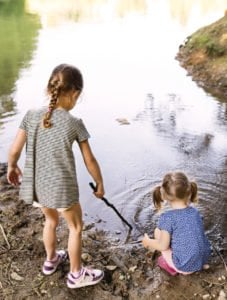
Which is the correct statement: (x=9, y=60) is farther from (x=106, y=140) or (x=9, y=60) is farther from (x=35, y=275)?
(x=35, y=275)

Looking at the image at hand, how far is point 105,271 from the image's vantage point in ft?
11.5

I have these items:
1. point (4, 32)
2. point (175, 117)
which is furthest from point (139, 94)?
point (4, 32)

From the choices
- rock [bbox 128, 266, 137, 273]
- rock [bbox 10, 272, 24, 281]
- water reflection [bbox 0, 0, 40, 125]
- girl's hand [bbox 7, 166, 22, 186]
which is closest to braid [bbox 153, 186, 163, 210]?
rock [bbox 128, 266, 137, 273]

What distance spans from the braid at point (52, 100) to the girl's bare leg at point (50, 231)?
26.5 inches

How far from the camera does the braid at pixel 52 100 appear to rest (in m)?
2.80

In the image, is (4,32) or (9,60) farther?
(4,32)

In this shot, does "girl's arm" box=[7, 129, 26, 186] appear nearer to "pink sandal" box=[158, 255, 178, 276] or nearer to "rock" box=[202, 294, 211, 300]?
"pink sandal" box=[158, 255, 178, 276]

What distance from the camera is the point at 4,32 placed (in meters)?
17.3

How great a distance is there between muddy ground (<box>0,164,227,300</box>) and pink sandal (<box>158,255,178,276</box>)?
34mm

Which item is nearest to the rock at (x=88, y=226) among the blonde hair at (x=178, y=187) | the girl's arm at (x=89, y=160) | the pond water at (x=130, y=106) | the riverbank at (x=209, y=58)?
the pond water at (x=130, y=106)

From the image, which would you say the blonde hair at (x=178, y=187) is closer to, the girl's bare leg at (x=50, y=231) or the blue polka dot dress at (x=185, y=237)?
the blue polka dot dress at (x=185, y=237)

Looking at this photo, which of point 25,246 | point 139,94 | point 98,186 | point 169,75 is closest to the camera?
point 98,186

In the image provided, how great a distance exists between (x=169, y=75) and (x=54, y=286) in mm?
7899

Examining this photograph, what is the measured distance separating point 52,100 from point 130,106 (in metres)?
5.48
